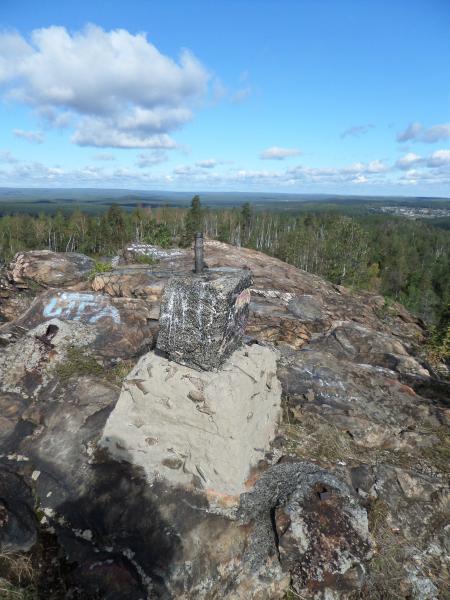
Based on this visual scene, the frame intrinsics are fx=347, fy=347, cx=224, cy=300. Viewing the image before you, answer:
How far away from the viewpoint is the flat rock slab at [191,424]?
585 cm

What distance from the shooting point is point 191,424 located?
6.14 m

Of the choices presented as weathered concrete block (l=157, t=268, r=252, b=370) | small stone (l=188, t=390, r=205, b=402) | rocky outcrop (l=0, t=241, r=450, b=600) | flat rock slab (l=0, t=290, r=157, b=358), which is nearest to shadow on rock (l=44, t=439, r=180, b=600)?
rocky outcrop (l=0, t=241, r=450, b=600)

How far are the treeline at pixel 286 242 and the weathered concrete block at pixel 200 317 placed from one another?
1242 inches

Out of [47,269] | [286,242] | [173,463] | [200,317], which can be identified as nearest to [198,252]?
[200,317]

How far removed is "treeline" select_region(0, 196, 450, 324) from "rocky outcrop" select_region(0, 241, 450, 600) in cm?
3025

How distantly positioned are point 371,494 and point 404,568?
126cm

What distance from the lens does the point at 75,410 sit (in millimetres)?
7426

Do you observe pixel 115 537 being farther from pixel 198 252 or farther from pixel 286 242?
pixel 286 242

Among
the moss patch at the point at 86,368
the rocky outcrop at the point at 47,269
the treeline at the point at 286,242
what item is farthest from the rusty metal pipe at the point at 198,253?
the treeline at the point at 286,242

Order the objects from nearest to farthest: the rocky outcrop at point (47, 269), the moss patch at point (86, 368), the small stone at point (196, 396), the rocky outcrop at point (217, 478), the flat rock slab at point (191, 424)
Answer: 1. the rocky outcrop at point (217, 478)
2. the flat rock slab at point (191, 424)
3. the small stone at point (196, 396)
4. the moss patch at point (86, 368)
5. the rocky outcrop at point (47, 269)

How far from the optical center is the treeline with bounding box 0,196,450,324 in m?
42.2

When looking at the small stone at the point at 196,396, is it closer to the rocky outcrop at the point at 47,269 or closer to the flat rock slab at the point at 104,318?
the flat rock slab at the point at 104,318

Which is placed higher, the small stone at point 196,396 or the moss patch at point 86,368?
the small stone at point 196,396

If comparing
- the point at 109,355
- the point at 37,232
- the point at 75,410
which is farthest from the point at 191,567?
the point at 37,232
